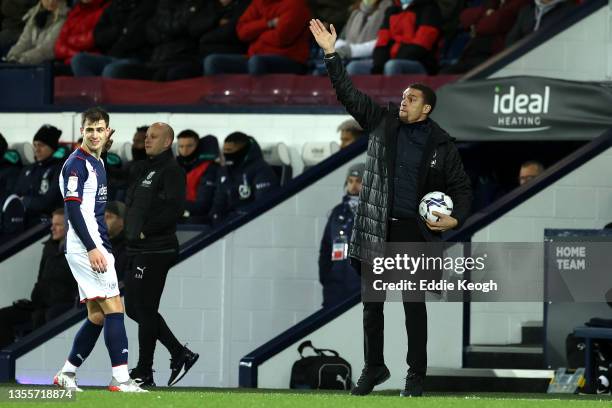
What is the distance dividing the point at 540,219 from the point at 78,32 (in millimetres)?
7395

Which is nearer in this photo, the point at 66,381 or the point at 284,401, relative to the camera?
the point at 284,401

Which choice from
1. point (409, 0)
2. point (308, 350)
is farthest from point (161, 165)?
point (409, 0)

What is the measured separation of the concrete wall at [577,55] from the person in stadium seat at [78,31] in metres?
5.46

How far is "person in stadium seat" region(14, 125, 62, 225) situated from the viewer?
16203 millimetres

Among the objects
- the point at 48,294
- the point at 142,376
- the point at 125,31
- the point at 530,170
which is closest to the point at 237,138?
the point at 48,294

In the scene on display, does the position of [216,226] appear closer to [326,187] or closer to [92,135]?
[326,187]

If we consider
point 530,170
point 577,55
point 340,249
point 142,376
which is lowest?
point 142,376

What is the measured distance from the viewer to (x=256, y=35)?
57.3 ft

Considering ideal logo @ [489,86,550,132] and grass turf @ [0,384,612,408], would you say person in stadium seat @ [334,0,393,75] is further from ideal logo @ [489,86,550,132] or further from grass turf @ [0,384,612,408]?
grass turf @ [0,384,612,408]

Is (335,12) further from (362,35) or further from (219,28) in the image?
(219,28)

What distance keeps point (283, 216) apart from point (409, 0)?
9.72 ft

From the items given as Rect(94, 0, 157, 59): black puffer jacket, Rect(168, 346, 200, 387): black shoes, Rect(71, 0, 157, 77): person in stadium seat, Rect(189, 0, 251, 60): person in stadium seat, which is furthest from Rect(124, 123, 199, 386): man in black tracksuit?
Rect(94, 0, 157, 59): black puffer jacket

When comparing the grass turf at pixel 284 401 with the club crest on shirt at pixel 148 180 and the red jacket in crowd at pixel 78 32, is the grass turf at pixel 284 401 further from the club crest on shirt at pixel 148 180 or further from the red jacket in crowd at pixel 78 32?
the red jacket in crowd at pixel 78 32

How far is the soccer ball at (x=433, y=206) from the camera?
34.1 feet
